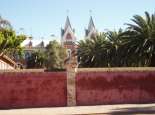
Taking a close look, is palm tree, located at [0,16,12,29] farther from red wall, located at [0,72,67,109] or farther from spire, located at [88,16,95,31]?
spire, located at [88,16,95,31]

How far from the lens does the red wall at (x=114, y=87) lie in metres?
31.1

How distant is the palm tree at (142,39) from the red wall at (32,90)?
12.2 meters

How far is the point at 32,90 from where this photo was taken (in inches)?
1202

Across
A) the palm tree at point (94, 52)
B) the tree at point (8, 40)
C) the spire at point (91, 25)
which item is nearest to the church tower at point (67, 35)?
the spire at point (91, 25)

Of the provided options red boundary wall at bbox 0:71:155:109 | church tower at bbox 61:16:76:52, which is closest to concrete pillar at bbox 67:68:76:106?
red boundary wall at bbox 0:71:155:109

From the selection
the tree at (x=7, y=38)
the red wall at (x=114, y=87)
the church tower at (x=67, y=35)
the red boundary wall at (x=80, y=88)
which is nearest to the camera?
the red boundary wall at (x=80, y=88)

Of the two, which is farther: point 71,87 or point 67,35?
point 67,35

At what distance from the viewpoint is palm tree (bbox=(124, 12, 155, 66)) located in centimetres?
4044

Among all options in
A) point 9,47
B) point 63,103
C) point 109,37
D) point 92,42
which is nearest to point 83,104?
point 63,103

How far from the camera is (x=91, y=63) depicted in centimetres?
6131

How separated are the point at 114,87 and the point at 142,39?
10.2 m

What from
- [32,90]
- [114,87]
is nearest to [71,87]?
[32,90]

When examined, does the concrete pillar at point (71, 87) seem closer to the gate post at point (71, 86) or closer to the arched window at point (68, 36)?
the gate post at point (71, 86)

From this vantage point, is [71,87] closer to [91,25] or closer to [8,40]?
[8,40]
